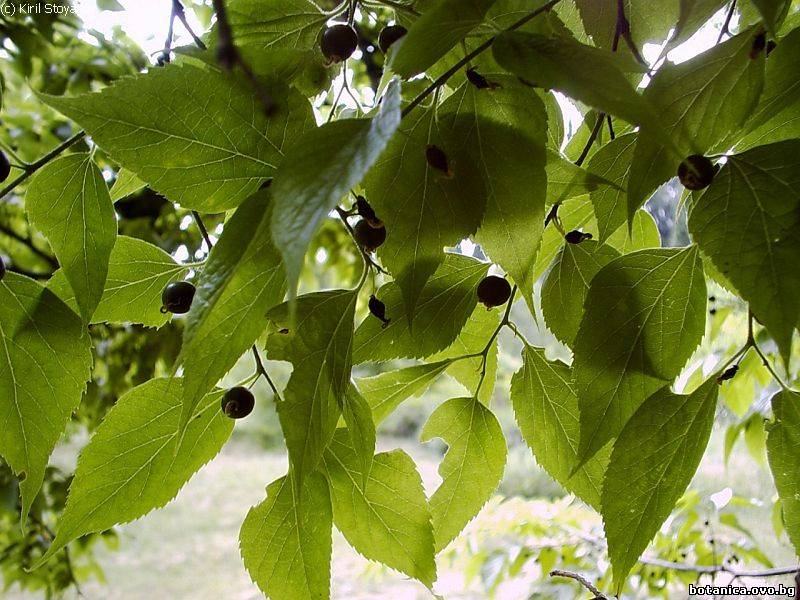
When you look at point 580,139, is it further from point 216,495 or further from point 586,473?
point 216,495

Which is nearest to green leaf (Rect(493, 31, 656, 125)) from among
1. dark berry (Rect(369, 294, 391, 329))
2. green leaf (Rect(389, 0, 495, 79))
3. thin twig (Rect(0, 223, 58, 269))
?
green leaf (Rect(389, 0, 495, 79))

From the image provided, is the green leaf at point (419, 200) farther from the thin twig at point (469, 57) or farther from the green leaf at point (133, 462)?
the green leaf at point (133, 462)

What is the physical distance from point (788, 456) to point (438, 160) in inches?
7.2

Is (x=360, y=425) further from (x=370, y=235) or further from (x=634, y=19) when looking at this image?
(x=634, y=19)

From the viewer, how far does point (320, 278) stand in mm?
1699

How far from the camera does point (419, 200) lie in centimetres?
23

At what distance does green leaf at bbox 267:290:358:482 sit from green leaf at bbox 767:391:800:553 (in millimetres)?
171

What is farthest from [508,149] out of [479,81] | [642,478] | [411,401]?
[411,401]

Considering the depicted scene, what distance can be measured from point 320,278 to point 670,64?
1505 mm

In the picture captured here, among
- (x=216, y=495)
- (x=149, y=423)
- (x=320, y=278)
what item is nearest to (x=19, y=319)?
(x=149, y=423)

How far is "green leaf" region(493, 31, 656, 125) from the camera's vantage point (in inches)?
6.5

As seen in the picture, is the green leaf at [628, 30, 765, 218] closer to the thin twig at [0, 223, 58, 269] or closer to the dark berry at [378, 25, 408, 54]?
the dark berry at [378, 25, 408, 54]

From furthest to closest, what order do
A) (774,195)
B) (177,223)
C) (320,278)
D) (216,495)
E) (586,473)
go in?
(216,495) → (320,278) → (177,223) → (586,473) → (774,195)

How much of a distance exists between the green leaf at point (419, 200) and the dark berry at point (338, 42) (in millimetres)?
60
